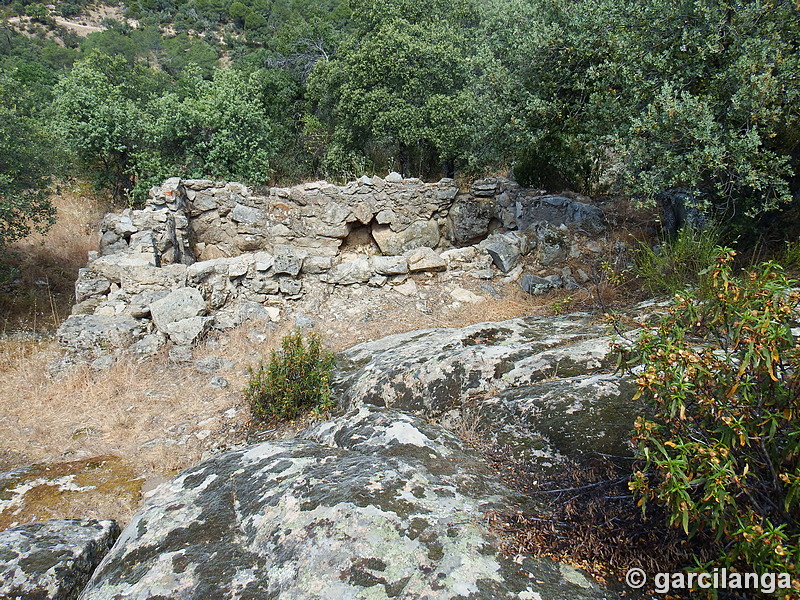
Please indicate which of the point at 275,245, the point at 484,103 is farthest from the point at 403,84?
the point at 275,245

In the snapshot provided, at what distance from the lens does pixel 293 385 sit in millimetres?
4984

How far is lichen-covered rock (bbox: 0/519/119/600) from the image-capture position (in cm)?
266

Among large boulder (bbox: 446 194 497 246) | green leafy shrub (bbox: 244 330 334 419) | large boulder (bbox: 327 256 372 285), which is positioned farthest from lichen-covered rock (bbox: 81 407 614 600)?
large boulder (bbox: 446 194 497 246)

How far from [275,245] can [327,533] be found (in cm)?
859

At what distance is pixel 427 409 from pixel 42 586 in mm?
2617

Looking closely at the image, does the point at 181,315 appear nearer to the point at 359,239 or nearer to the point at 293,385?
the point at 293,385

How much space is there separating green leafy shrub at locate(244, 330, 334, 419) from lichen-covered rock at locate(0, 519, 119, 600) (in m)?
1.88

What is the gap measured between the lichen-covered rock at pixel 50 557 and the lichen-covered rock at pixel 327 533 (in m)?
0.51

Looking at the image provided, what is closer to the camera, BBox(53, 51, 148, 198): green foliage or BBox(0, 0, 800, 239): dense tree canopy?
BBox(0, 0, 800, 239): dense tree canopy

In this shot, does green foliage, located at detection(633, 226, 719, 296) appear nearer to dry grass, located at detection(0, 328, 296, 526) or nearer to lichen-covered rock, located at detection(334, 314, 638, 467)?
lichen-covered rock, located at detection(334, 314, 638, 467)

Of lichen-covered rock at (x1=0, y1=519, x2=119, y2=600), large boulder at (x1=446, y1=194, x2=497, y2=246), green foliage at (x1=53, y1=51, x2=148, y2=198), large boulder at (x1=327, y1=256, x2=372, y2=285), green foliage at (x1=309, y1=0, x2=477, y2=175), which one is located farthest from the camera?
green foliage at (x1=309, y1=0, x2=477, y2=175)

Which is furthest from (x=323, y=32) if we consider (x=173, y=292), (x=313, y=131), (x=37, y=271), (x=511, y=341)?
(x=511, y=341)

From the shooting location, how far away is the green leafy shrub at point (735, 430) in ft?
5.26

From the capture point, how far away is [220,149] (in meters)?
12.8
